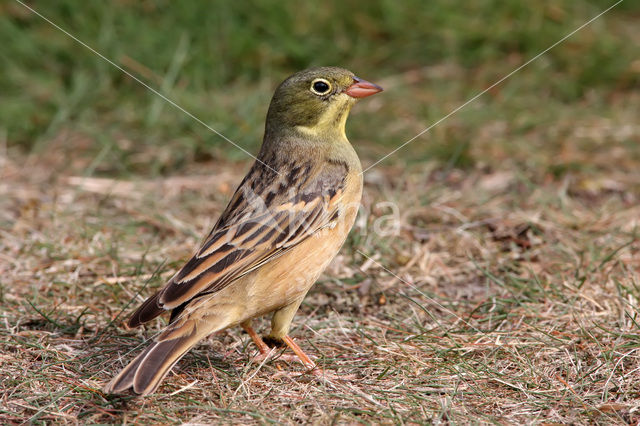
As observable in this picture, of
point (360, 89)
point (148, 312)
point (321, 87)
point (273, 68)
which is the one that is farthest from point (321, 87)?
point (273, 68)

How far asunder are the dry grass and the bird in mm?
291

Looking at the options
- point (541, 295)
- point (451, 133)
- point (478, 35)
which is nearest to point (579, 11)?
point (478, 35)

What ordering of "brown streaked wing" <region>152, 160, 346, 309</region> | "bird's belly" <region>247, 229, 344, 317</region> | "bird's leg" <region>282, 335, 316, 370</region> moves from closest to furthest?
"brown streaked wing" <region>152, 160, 346, 309</region> → "bird's belly" <region>247, 229, 344, 317</region> → "bird's leg" <region>282, 335, 316, 370</region>

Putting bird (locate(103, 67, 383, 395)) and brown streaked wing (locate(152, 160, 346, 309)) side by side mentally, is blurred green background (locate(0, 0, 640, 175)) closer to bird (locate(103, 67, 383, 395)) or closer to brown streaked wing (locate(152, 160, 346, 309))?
bird (locate(103, 67, 383, 395))

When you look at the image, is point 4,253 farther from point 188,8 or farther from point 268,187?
point 188,8

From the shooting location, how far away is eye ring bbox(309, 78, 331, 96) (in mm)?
5703

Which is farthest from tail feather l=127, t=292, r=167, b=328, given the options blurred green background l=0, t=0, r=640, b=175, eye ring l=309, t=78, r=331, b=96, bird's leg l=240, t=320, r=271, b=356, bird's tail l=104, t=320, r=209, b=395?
blurred green background l=0, t=0, r=640, b=175

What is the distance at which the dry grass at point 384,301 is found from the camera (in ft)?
14.6

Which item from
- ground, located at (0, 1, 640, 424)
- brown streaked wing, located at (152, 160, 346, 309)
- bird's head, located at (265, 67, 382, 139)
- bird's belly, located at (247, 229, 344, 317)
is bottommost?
ground, located at (0, 1, 640, 424)

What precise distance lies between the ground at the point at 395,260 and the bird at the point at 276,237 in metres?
0.28

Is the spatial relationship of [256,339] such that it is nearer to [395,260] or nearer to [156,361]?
[156,361]

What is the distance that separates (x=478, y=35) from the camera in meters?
10.1

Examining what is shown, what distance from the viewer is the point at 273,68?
9.81 meters

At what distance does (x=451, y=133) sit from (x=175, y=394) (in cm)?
494
